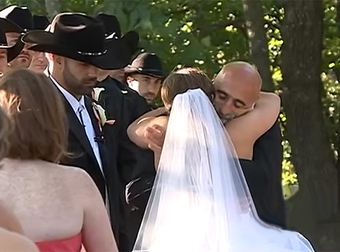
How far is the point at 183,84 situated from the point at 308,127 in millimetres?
6243

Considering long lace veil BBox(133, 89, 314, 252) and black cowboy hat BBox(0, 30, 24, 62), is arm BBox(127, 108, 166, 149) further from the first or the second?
black cowboy hat BBox(0, 30, 24, 62)

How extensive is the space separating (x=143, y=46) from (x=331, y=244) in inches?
137

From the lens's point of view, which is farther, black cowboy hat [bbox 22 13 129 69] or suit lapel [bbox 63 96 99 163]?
black cowboy hat [bbox 22 13 129 69]

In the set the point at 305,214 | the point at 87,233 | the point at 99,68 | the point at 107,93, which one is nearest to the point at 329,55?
the point at 305,214

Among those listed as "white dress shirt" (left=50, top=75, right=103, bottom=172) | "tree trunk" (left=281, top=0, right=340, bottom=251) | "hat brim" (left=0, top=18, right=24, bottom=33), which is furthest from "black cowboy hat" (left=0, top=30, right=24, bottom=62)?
"tree trunk" (left=281, top=0, right=340, bottom=251)

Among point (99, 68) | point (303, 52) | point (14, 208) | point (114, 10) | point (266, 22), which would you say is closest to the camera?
point (14, 208)

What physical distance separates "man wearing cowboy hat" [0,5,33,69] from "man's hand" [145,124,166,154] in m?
1.14

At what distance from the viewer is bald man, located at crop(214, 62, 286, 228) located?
4461mm

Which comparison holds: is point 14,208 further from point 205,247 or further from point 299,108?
point 299,108

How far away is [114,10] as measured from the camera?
8016 millimetres

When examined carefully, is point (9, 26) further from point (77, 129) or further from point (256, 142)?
point (256, 142)

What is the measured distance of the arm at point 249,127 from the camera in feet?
14.7

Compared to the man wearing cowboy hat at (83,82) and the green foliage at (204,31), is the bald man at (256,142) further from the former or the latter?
the green foliage at (204,31)

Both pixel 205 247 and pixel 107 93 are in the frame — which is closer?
pixel 205 247
